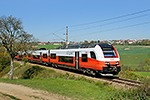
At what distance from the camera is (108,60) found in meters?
16.8

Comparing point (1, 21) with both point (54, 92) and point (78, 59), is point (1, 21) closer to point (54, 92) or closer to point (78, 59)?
point (78, 59)

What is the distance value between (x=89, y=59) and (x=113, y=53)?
9.56ft

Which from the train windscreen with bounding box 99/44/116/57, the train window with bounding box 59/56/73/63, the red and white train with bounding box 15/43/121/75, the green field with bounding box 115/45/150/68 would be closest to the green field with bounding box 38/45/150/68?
the green field with bounding box 115/45/150/68

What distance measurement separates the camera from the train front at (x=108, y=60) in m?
16.8

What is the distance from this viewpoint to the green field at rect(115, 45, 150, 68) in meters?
47.3

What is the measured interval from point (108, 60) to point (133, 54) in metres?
36.1

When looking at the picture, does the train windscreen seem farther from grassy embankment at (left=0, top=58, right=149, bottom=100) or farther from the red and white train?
grassy embankment at (left=0, top=58, right=149, bottom=100)

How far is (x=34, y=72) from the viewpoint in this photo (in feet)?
92.2

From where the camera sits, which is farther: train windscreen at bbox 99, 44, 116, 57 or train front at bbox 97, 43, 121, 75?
train windscreen at bbox 99, 44, 116, 57

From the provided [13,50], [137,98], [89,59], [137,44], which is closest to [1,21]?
[13,50]

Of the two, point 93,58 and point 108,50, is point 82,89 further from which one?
point 108,50

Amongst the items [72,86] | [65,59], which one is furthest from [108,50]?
[65,59]

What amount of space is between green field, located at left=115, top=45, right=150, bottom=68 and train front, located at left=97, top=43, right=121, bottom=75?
98.7ft

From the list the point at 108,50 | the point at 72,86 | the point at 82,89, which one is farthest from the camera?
the point at 108,50
